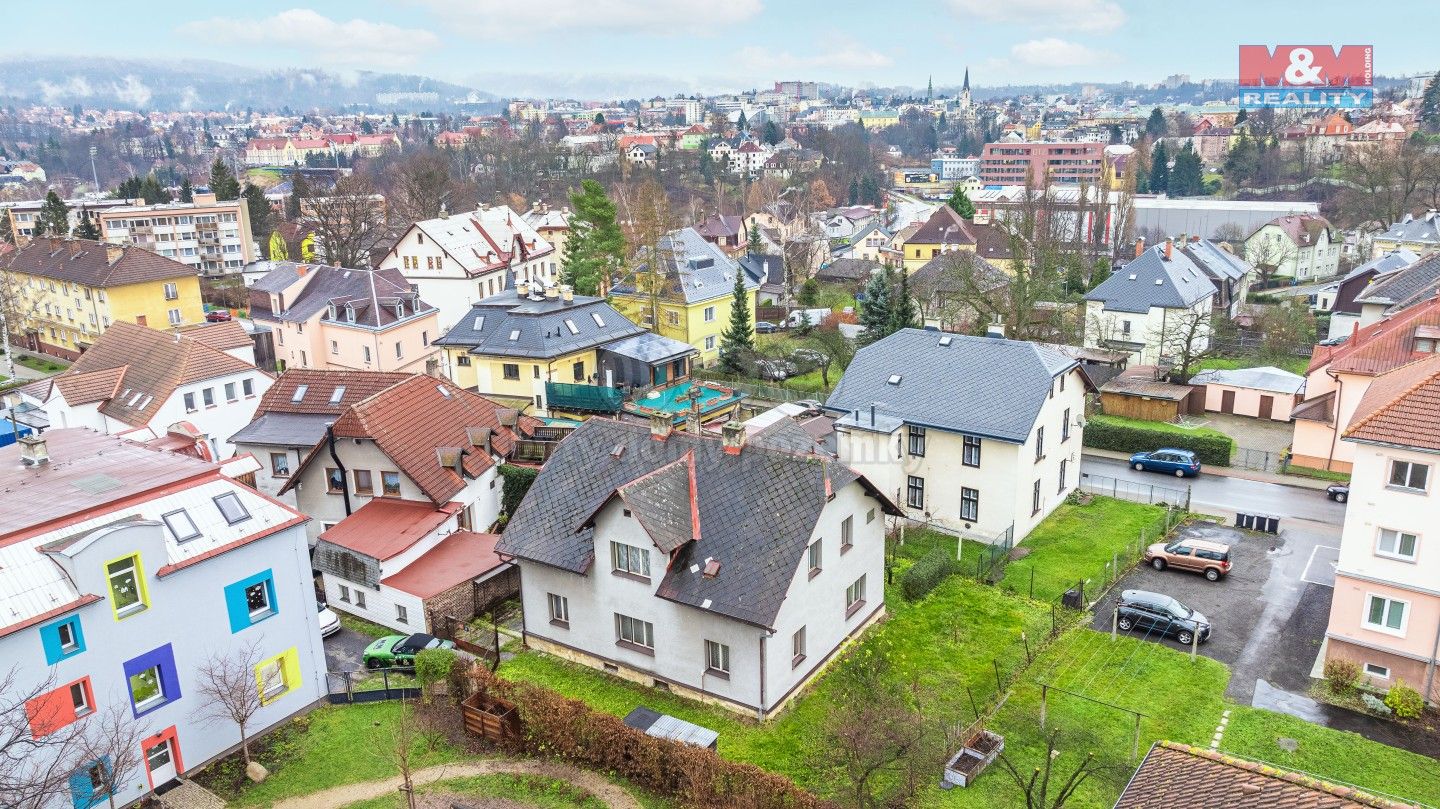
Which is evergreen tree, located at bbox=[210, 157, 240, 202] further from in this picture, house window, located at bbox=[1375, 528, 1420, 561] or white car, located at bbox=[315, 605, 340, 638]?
house window, located at bbox=[1375, 528, 1420, 561]

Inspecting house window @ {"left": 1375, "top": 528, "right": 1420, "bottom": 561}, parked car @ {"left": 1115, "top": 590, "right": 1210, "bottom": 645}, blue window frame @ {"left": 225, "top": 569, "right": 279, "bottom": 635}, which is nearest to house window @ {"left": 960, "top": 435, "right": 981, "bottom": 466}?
parked car @ {"left": 1115, "top": 590, "right": 1210, "bottom": 645}

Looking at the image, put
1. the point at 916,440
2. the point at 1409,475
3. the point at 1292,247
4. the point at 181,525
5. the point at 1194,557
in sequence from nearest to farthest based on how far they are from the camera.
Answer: the point at 181,525
the point at 1409,475
the point at 1194,557
the point at 916,440
the point at 1292,247

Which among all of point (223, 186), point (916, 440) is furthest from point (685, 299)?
point (223, 186)

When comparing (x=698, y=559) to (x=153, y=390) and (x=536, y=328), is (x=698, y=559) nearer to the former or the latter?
(x=536, y=328)

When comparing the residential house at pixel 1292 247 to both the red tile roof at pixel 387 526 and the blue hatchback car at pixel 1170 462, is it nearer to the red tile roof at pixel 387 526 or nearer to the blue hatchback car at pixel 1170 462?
the blue hatchback car at pixel 1170 462

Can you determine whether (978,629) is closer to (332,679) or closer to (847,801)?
(847,801)

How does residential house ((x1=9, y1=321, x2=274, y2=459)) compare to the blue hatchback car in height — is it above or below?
above
